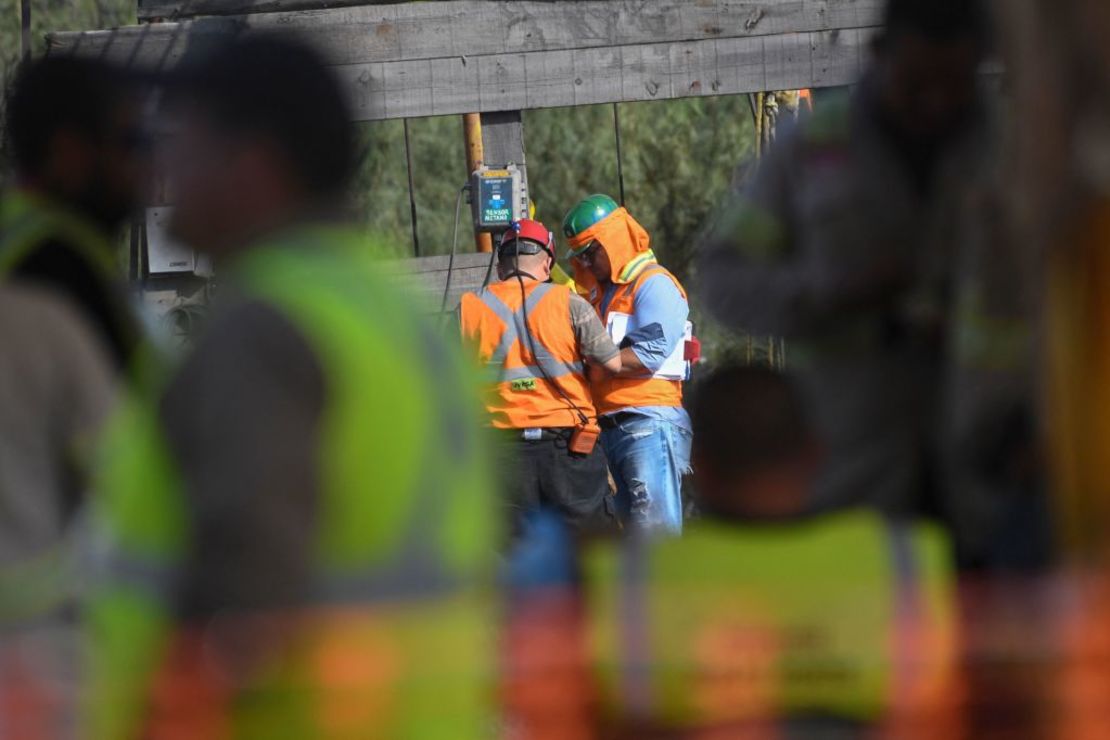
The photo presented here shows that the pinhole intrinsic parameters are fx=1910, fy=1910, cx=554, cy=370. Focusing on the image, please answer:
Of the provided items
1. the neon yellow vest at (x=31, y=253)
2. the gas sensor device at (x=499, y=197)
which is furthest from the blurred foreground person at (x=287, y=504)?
the gas sensor device at (x=499, y=197)

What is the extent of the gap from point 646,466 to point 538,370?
29.1 inches

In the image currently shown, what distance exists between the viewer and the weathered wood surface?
925cm

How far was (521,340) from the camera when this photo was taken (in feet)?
27.2

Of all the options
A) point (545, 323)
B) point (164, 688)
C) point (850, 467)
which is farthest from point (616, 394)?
point (164, 688)

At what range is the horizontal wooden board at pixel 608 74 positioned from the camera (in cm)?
873

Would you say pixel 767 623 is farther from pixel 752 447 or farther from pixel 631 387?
pixel 631 387

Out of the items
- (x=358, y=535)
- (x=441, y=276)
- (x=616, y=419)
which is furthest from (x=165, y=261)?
→ (x=358, y=535)

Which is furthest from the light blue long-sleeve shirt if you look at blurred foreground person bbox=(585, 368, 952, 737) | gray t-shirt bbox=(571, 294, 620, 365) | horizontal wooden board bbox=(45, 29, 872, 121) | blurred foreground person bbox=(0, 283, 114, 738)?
blurred foreground person bbox=(585, 368, 952, 737)

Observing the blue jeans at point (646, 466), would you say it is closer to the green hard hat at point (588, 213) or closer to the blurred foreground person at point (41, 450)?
the green hard hat at point (588, 213)

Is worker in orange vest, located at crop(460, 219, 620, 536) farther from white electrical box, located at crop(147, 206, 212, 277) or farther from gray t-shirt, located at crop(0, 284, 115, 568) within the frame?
gray t-shirt, located at crop(0, 284, 115, 568)

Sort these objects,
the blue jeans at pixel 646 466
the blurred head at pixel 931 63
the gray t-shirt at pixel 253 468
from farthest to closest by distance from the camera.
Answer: the blue jeans at pixel 646 466 < the blurred head at pixel 931 63 < the gray t-shirt at pixel 253 468

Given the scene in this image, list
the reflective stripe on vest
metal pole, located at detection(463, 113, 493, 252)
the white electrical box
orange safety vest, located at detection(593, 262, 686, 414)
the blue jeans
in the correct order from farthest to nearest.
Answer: metal pole, located at detection(463, 113, 493, 252), the white electrical box, orange safety vest, located at detection(593, 262, 686, 414), the blue jeans, the reflective stripe on vest

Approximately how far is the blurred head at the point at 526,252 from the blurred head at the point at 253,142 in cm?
608

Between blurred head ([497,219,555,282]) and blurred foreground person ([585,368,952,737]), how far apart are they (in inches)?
224
